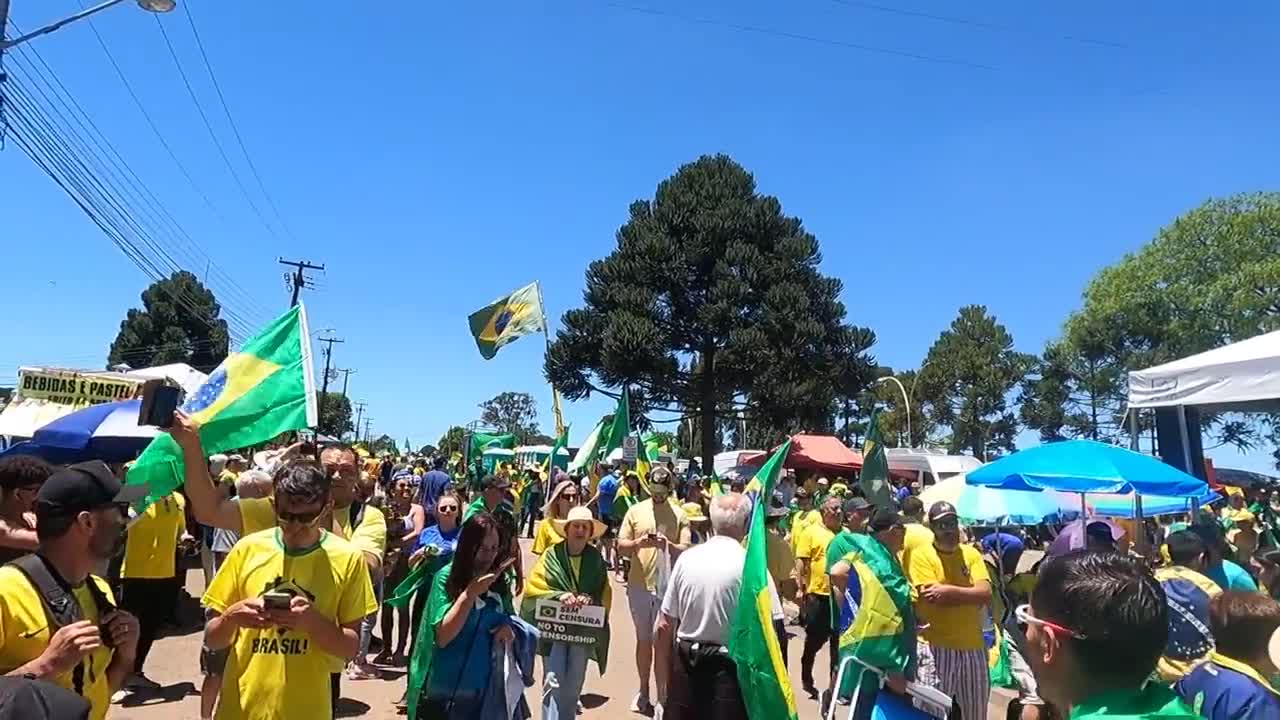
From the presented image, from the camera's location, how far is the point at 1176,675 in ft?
11.8

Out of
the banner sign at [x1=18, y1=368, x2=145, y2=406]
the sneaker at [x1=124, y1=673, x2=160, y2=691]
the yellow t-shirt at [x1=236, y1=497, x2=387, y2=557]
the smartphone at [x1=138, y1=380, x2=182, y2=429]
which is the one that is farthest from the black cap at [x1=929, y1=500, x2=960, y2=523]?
the banner sign at [x1=18, y1=368, x2=145, y2=406]

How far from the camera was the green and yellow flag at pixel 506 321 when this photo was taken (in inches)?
677

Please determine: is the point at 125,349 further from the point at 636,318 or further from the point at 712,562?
the point at 712,562

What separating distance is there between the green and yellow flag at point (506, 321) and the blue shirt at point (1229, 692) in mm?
15034

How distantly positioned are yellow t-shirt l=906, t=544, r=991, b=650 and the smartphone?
396 cm

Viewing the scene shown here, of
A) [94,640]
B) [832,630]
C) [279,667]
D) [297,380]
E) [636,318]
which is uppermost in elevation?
[636,318]

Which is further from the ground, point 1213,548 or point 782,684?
point 1213,548

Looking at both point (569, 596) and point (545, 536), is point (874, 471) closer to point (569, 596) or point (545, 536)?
point (545, 536)

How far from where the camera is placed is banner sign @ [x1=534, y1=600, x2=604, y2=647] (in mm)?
5113

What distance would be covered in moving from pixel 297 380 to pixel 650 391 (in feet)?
94.4

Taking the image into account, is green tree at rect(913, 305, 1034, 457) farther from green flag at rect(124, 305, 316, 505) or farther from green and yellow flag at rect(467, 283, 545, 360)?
green flag at rect(124, 305, 316, 505)

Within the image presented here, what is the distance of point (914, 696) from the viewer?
13.9 feet

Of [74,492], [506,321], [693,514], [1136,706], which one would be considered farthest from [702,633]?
[506,321]

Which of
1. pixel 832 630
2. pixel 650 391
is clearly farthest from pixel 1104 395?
pixel 832 630
